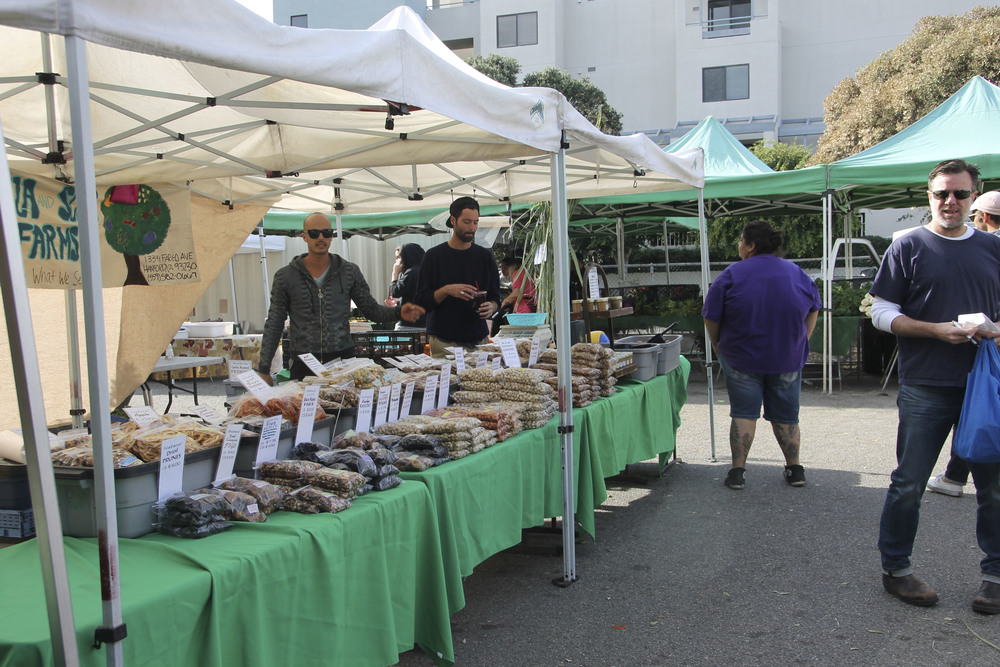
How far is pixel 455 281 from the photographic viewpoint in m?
5.28

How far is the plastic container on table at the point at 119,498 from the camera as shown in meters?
2.15

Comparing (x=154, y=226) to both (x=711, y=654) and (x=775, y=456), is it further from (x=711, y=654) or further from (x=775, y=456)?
(x=775, y=456)

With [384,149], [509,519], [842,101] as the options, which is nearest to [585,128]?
[384,149]

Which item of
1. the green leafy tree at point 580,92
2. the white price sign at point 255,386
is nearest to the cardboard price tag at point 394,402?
the white price sign at point 255,386

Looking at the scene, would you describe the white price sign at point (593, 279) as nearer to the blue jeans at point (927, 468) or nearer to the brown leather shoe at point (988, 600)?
the blue jeans at point (927, 468)

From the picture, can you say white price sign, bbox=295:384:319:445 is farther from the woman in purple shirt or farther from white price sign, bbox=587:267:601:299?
the woman in purple shirt

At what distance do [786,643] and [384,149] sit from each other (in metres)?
3.23

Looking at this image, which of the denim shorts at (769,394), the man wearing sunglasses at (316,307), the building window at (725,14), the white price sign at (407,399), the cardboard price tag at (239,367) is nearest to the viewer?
the cardboard price tag at (239,367)

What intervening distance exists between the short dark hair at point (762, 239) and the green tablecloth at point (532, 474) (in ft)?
3.78

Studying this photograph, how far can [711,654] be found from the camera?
3145mm

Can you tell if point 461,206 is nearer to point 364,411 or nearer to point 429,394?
point 429,394

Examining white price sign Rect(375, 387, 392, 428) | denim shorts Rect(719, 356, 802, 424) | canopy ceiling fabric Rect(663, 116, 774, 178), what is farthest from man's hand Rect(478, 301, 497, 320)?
canopy ceiling fabric Rect(663, 116, 774, 178)

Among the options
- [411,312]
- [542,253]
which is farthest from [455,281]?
[542,253]

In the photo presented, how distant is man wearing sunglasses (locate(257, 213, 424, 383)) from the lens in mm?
4922
